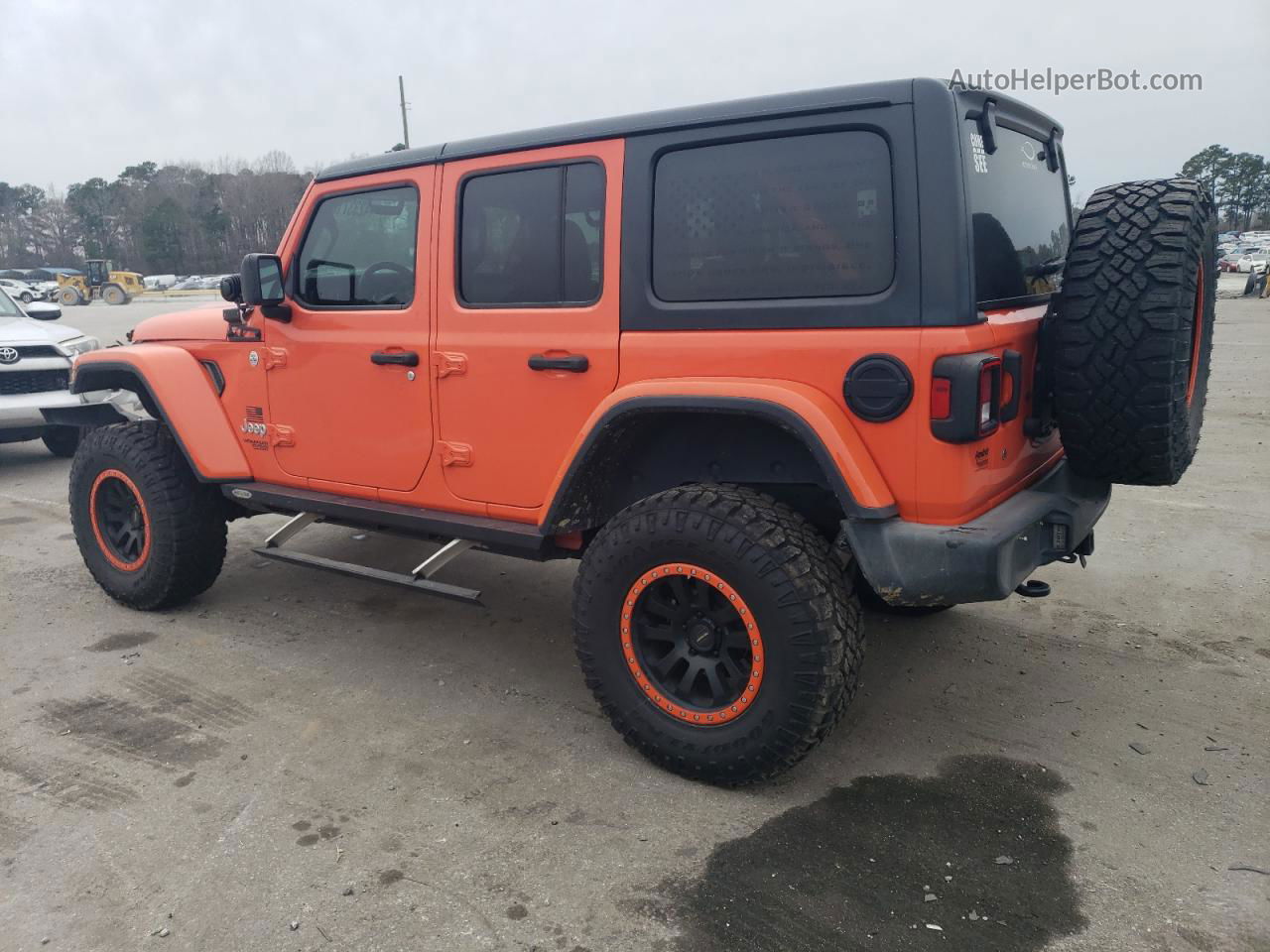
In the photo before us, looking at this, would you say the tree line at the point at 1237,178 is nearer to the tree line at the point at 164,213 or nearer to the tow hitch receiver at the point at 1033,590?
the tree line at the point at 164,213

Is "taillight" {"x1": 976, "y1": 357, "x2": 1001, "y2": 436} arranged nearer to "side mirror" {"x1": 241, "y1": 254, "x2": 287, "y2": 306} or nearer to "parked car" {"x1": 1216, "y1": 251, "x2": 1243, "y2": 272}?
"side mirror" {"x1": 241, "y1": 254, "x2": 287, "y2": 306}

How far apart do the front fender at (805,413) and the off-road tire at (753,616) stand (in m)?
0.26

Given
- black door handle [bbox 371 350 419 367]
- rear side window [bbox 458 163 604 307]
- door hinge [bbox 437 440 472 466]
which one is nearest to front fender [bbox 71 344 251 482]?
black door handle [bbox 371 350 419 367]

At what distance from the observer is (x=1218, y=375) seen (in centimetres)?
1139

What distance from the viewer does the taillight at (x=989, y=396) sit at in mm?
2564

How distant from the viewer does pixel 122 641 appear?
4.27 meters

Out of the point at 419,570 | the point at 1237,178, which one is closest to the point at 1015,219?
the point at 419,570

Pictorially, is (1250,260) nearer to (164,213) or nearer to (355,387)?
(355,387)

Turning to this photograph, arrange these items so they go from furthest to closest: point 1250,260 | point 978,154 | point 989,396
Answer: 1. point 1250,260
2. point 978,154
3. point 989,396

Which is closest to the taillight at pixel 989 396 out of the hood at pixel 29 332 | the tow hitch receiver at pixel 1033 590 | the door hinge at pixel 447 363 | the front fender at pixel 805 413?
the front fender at pixel 805 413

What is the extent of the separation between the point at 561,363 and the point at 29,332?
707cm

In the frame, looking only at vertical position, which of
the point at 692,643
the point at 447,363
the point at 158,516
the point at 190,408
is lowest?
the point at 692,643

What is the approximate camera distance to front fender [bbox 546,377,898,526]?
263 centimetres

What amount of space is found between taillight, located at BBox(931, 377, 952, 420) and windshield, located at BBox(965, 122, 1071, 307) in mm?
312
